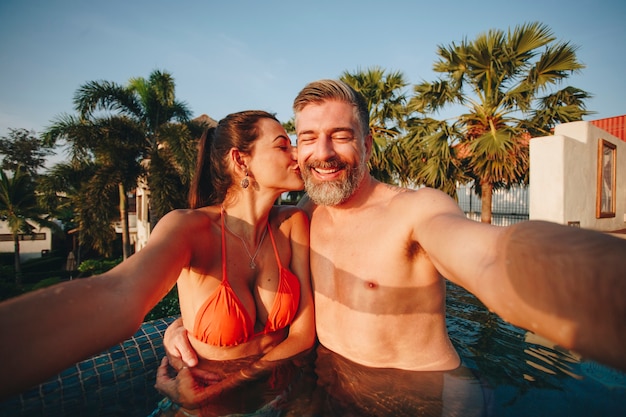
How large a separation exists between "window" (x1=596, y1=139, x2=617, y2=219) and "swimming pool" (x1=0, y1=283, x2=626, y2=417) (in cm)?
826

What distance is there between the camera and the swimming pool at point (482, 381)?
1.88m

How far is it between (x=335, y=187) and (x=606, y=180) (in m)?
11.2

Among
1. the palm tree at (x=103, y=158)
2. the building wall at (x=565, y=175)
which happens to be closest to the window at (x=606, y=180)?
the building wall at (x=565, y=175)

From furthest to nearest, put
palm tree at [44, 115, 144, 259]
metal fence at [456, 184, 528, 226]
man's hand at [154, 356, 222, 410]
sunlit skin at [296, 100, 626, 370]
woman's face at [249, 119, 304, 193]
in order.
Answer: metal fence at [456, 184, 528, 226] → palm tree at [44, 115, 144, 259] → woman's face at [249, 119, 304, 193] → man's hand at [154, 356, 222, 410] → sunlit skin at [296, 100, 626, 370]

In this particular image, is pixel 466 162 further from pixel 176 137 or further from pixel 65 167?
pixel 65 167

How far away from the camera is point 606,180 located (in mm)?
9023

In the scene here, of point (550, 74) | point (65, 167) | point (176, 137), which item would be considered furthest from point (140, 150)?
point (550, 74)

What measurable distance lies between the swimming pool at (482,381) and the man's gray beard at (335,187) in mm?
1148

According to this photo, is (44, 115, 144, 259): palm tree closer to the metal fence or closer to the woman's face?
the woman's face

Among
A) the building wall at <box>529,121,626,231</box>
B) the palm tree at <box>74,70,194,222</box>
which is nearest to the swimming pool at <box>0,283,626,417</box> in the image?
the building wall at <box>529,121,626,231</box>

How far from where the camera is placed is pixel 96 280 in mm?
860

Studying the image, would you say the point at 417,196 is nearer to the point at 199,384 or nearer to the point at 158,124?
the point at 199,384

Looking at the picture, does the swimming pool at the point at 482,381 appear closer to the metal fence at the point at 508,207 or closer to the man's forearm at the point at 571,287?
the man's forearm at the point at 571,287

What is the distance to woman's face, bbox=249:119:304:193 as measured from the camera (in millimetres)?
2098
